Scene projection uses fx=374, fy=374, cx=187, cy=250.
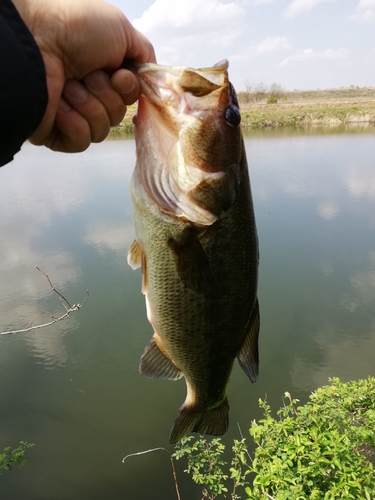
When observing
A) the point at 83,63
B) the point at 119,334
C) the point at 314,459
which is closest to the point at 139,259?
the point at 83,63

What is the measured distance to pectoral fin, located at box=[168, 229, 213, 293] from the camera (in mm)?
1343

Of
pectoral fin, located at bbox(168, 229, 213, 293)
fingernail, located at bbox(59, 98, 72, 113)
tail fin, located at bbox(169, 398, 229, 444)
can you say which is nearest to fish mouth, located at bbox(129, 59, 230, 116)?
fingernail, located at bbox(59, 98, 72, 113)

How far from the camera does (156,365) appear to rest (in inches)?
63.0

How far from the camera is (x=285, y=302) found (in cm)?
601

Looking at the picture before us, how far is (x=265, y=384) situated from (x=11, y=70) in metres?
4.48

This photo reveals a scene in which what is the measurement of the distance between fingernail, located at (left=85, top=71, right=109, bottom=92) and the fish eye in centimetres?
45

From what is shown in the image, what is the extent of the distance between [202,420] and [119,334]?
4.01 meters

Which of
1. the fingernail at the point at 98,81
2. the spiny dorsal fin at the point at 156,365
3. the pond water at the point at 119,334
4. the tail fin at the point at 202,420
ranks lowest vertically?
the pond water at the point at 119,334

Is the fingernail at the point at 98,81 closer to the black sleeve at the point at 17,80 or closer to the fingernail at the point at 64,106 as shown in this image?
the fingernail at the point at 64,106

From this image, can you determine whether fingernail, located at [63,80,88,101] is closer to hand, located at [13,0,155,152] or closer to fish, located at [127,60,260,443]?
hand, located at [13,0,155,152]

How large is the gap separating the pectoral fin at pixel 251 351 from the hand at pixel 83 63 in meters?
0.98

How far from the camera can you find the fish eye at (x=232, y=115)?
1.30 meters

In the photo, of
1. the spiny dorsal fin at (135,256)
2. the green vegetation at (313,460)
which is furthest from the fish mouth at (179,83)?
the green vegetation at (313,460)

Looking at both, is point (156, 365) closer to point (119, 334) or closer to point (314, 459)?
point (314, 459)
